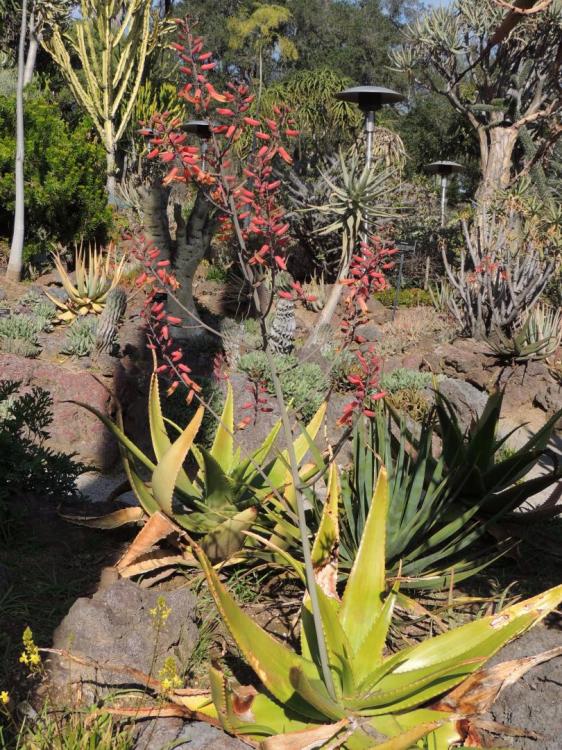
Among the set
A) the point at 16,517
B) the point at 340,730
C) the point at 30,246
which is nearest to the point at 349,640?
the point at 340,730

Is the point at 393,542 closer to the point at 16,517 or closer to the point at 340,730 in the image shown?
the point at 340,730

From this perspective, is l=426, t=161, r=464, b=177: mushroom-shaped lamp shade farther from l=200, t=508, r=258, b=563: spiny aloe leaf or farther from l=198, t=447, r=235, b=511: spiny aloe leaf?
l=200, t=508, r=258, b=563: spiny aloe leaf

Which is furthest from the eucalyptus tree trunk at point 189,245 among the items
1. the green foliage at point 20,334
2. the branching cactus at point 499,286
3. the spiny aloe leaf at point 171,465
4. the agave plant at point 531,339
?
the spiny aloe leaf at point 171,465

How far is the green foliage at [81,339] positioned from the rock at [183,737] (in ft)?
18.6

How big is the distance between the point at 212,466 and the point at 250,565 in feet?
1.87

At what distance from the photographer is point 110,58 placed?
16312 mm

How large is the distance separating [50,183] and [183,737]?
11050 mm

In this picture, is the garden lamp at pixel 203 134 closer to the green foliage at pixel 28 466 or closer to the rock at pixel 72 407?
the green foliage at pixel 28 466

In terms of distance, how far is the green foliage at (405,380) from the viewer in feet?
27.2

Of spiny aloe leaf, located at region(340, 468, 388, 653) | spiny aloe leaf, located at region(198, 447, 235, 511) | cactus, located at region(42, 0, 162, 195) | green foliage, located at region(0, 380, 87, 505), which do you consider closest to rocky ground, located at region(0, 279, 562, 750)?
green foliage, located at region(0, 380, 87, 505)

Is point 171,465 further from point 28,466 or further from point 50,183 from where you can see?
point 50,183

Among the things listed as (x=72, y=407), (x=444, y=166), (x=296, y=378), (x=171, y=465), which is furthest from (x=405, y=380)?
(x=444, y=166)

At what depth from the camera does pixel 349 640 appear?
2.50 meters

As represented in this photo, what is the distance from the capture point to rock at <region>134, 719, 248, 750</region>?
2.31m
